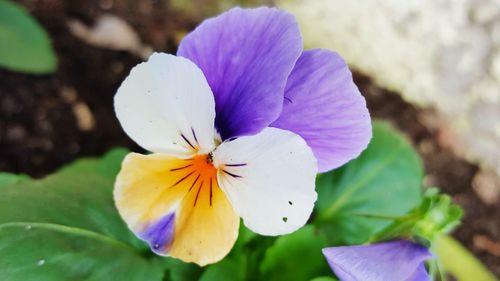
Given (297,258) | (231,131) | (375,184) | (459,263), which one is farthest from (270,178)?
(459,263)

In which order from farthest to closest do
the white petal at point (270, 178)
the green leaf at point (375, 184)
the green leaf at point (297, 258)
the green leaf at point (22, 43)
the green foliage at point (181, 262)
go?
the green leaf at point (22, 43) < the green leaf at point (375, 184) < the green leaf at point (297, 258) < the green foliage at point (181, 262) < the white petal at point (270, 178)

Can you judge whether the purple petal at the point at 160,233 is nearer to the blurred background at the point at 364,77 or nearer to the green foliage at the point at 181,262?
the green foliage at the point at 181,262

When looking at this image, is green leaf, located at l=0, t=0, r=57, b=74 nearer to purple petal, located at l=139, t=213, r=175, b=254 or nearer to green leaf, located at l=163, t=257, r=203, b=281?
green leaf, located at l=163, t=257, r=203, b=281

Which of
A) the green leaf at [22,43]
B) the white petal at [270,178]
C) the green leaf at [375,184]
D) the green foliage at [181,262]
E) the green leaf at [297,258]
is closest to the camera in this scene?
the white petal at [270,178]

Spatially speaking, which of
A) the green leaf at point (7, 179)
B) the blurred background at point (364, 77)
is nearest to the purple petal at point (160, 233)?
the green leaf at point (7, 179)

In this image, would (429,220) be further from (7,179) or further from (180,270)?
(7,179)

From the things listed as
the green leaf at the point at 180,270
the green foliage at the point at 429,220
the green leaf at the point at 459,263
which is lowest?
the green leaf at the point at 459,263

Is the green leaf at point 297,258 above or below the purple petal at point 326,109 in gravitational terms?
below
